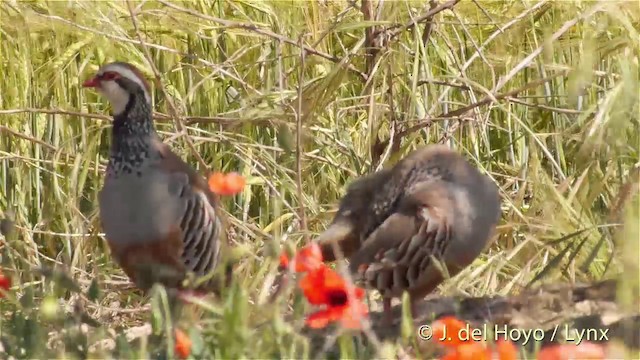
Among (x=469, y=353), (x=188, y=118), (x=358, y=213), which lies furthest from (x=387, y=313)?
(x=469, y=353)

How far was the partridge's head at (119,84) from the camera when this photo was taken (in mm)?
4082

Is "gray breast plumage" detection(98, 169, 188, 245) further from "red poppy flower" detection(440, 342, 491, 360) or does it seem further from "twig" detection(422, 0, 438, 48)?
"red poppy flower" detection(440, 342, 491, 360)

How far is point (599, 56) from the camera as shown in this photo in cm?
415

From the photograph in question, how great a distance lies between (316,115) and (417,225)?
1.13 meters

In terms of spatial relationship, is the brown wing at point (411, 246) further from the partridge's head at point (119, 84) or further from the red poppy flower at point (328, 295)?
the red poppy flower at point (328, 295)

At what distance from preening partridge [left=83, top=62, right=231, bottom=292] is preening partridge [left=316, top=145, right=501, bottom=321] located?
0.46 metres

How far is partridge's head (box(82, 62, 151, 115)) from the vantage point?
4082mm

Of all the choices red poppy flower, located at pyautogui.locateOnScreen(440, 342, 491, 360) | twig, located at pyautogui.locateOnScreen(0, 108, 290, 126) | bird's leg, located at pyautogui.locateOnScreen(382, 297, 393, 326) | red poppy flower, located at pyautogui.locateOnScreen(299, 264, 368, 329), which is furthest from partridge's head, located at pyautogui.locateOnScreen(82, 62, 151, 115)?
red poppy flower, located at pyautogui.locateOnScreen(440, 342, 491, 360)

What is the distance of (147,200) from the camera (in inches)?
155

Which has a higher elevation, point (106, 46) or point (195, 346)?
point (106, 46)

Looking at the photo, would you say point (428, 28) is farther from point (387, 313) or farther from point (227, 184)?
point (227, 184)

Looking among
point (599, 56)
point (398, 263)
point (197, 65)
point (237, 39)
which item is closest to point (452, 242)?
point (398, 263)

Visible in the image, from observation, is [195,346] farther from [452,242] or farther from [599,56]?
[599,56]

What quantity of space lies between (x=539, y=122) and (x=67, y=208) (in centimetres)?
201
